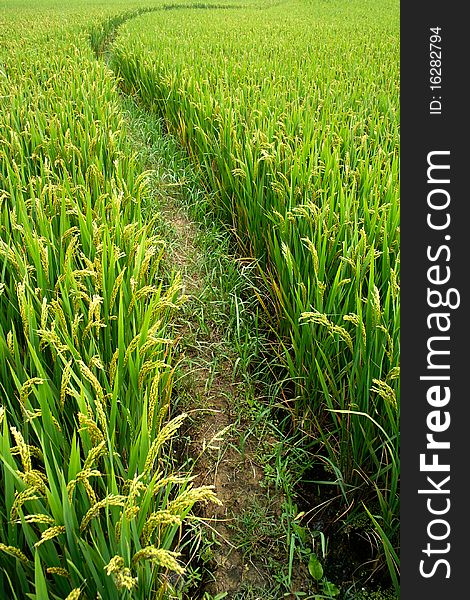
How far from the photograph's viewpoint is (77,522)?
A: 3.77ft

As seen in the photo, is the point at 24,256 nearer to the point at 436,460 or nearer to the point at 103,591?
the point at 103,591

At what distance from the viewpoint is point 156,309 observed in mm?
1727

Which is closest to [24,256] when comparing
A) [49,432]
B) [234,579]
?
[49,432]

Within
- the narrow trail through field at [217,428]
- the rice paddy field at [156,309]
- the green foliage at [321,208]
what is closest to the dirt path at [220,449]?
the narrow trail through field at [217,428]

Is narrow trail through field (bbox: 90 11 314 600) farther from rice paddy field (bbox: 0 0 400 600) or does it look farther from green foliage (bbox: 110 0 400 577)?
green foliage (bbox: 110 0 400 577)

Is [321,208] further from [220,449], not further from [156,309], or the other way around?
[220,449]

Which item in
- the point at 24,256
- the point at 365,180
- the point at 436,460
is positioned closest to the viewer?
the point at 436,460

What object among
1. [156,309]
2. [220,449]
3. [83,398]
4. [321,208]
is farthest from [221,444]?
[321,208]

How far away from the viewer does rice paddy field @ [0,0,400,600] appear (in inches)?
45.6

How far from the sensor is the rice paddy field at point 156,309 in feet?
3.80

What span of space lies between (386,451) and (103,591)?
980 millimetres

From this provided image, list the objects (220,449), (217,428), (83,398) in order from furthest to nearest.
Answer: (217,428) → (220,449) → (83,398)

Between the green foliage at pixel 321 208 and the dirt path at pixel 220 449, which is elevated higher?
the green foliage at pixel 321 208

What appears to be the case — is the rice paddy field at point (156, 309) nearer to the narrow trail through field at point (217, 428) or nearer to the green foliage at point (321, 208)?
the green foliage at point (321, 208)
